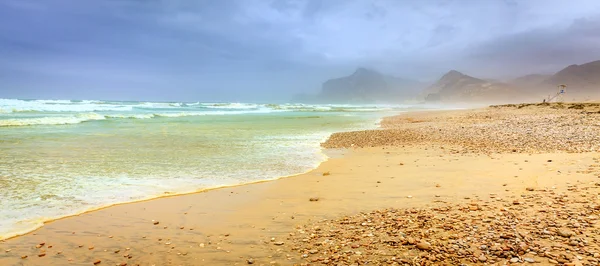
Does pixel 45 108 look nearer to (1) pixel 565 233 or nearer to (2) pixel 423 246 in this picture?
(2) pixel 423 246

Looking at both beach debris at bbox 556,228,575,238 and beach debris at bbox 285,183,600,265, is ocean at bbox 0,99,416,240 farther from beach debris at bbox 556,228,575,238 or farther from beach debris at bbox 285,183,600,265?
beach debris at bbox 556,228,575,238

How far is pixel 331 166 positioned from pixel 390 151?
3204 mm

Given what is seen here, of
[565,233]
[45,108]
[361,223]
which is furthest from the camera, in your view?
[45,108]

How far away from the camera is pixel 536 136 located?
12.4m

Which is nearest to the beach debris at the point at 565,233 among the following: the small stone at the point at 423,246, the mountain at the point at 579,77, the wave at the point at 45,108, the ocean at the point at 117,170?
the small stone at the point at 423,246

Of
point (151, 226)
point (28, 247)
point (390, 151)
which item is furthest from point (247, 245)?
point (390, 151)

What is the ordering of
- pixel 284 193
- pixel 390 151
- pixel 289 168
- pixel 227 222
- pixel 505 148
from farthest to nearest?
pixel 390 151, pixel 505 148, pixel 289 168, pixel 284 193, pixel 227 222

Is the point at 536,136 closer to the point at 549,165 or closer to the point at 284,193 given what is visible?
the point at 549,165

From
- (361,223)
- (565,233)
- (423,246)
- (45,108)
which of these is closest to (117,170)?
(361,223)

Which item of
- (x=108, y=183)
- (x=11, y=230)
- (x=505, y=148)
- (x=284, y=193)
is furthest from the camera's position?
(x=505, y=148)

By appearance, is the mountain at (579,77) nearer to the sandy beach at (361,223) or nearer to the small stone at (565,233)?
the sandy beach at (361,223)

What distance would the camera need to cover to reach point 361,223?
15.3 feet

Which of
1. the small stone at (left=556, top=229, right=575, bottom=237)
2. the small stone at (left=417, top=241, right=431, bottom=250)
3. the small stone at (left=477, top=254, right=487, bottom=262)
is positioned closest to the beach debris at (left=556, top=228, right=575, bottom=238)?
the small stone at (left=556, top=229, right=575, bottom=237)

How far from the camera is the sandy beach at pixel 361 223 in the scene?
3.59m
